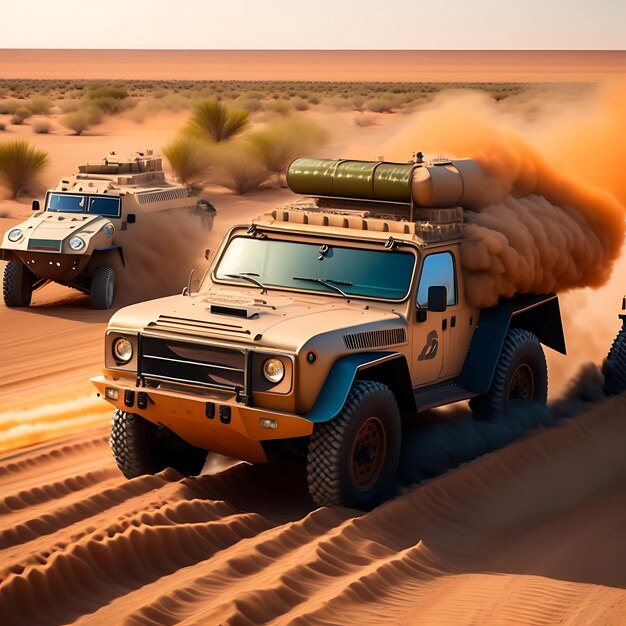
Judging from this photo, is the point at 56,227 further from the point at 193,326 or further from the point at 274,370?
the point at 274,370

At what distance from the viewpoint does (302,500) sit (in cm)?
→ 941

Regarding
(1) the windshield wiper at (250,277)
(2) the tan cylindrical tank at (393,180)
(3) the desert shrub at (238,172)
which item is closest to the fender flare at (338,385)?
(1) the windshield wiper at (250,277)

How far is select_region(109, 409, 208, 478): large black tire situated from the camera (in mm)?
9406

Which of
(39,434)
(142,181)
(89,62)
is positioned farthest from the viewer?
(89,62)

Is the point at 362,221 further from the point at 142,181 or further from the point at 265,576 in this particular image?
the point at 142,181

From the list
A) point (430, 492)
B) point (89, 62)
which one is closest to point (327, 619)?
point (430, 492)

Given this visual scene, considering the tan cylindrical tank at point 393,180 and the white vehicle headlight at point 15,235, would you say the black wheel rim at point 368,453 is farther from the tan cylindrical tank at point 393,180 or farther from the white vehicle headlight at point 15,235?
the white vehicle headlight at point 15,235

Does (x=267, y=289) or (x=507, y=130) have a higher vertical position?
(x=507, y=130)

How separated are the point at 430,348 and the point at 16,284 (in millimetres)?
9366

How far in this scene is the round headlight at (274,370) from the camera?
837 centimetres

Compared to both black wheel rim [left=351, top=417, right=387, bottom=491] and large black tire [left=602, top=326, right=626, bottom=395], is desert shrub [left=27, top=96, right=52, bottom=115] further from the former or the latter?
black wheel rim [left=351, top=417, right=387, bottom=491]

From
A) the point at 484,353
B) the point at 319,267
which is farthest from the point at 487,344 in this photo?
the point at 319,267

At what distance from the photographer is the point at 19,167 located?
1233 inches

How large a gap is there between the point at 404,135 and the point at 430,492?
4.44 m
